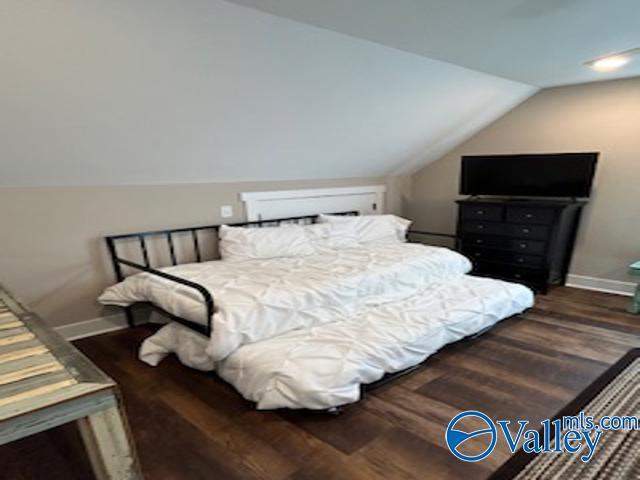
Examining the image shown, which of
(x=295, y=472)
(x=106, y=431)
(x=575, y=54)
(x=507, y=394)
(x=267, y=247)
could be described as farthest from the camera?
(x=267, y=247)

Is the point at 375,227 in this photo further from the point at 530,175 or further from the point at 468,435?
the point at 468,435

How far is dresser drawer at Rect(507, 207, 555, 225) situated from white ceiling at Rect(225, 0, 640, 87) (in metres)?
1.29

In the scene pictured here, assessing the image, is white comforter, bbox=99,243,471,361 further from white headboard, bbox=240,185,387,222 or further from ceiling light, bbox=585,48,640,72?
ceiling light, bbox=585,48,640,72

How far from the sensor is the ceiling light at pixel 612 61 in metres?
2.44

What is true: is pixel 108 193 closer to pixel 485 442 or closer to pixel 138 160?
pixel 138 160

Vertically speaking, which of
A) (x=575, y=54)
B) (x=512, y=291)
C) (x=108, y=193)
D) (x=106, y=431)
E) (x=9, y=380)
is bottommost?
(x=512, y=291)

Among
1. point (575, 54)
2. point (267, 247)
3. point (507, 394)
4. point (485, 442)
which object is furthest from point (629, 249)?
point (267, 247)

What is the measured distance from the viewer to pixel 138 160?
2529 mm

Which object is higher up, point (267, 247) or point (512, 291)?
point (267, 247)

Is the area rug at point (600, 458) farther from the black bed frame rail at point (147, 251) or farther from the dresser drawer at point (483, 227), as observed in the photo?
the dresser drawer at point (483, 227)

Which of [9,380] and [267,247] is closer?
[9,380]

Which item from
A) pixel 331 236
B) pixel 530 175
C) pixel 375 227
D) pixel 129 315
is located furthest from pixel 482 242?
pixel 129 315

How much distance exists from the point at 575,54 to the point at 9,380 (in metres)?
3.42

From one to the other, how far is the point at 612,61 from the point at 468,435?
2.79 meters
